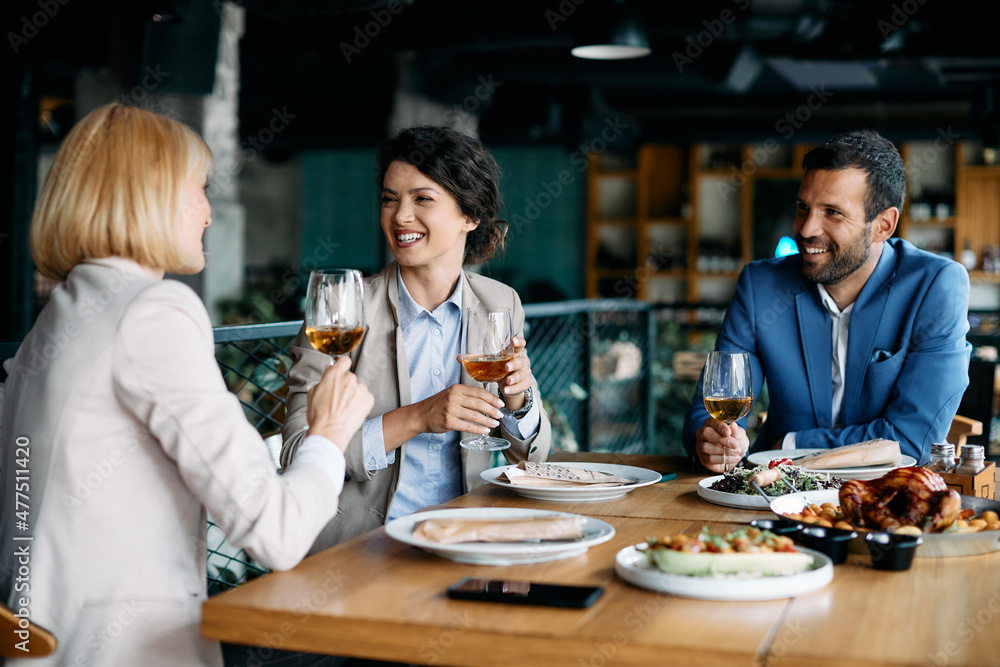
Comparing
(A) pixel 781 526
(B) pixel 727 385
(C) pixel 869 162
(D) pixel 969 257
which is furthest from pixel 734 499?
(D) pixel 969 257

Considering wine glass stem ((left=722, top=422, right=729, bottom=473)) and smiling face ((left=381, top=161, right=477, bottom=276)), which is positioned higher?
smiling face ((left=381, top=161, right=477, bottom=276))

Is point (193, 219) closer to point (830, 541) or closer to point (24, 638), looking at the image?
point (24, 638)

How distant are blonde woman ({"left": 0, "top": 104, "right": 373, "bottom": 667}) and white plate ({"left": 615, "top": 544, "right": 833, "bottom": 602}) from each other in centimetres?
43

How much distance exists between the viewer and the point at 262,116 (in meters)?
10.2

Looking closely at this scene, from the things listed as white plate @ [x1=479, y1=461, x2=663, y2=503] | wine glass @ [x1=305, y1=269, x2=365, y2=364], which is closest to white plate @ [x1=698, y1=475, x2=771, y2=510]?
white plate @ [x1=479, y1=461, x2=663, y2=503]

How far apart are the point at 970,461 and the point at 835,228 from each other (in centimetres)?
77

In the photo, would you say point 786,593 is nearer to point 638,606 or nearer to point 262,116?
point 638,606

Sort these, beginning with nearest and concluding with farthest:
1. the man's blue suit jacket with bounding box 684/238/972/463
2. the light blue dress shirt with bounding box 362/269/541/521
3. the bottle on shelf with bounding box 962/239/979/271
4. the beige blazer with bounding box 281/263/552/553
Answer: the beige blazer with bounding box 281/263/552/553
the light blue dress shirt with bounding box 362/269/541/521
the man's blue suit jacket with bounding box 684/238/972/463
the bottle on shelf with bounding box 962/239/979/271

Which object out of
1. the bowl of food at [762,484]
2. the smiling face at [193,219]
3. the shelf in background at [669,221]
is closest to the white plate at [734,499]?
the bowl of food at [762,484]

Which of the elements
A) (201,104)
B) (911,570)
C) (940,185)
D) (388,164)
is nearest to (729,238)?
(940,185)

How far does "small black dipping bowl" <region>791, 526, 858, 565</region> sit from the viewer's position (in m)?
1.27

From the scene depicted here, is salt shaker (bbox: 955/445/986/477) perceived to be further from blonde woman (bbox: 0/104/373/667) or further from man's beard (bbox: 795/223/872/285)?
blonde woman (bbox: 0/104/373/667)

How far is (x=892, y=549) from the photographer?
1.25m

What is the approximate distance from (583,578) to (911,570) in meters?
0.45
